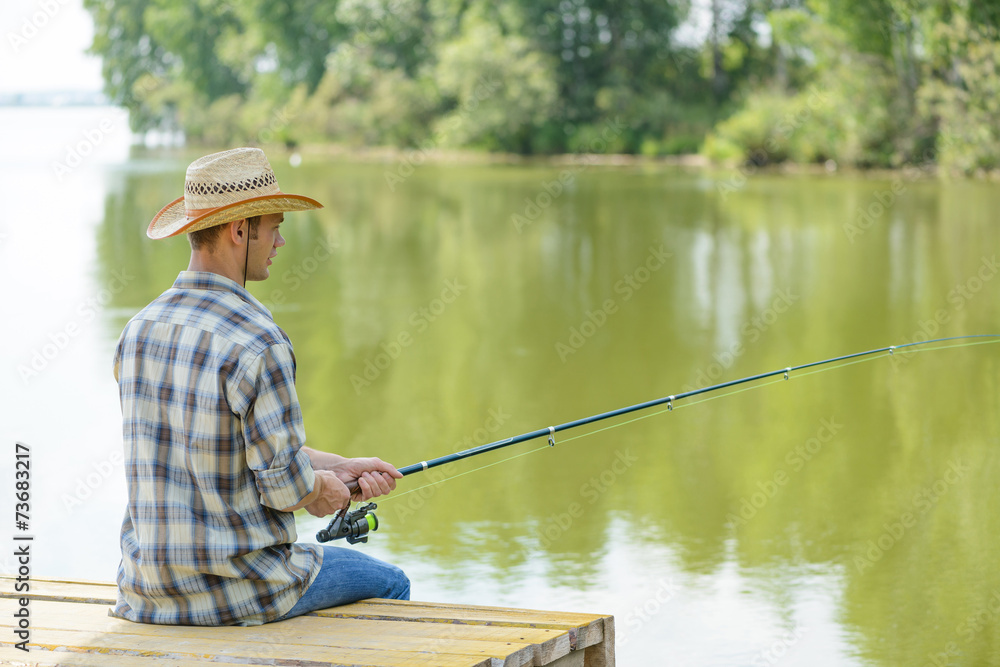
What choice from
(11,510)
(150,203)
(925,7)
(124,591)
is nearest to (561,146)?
(925,7)

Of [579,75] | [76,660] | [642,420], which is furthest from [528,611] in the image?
[579,75]

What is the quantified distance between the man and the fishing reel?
0.67ft

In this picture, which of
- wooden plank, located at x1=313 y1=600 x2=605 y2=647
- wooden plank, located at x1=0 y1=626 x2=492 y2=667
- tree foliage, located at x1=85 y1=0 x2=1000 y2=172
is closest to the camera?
wooden plank, located at x1=0 y1=626 x2=492 y2=667

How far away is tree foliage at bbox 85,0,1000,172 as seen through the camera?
27.8 metres

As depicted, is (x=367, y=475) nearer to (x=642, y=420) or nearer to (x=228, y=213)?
(x=228, y=213)

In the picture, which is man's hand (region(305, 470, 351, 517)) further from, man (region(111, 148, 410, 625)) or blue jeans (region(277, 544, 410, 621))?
blue jeans (region(277, 544, 410, 621))

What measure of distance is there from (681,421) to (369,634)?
4107mm

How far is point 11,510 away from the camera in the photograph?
17.1ft

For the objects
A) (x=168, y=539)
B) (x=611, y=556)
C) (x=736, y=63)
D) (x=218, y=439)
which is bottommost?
(x=611, y=556)

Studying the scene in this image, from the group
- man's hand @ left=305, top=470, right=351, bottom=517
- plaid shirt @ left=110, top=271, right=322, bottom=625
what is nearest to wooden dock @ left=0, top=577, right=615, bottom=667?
plaid shirt @ left=110, top=271, right=322, bottom=625

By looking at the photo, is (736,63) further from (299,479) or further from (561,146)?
(299,479)

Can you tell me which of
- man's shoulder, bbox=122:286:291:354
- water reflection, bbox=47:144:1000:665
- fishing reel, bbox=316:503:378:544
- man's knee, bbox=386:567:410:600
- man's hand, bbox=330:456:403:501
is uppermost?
man's shoulder, bbox=122:286:291:354

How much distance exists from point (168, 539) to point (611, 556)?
2.37m

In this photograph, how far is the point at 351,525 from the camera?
2.87m
